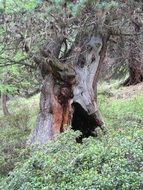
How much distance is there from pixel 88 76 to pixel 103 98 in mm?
6891

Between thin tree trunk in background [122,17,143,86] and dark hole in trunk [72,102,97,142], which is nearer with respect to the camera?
dark hole in trunk [72,102,97,142]

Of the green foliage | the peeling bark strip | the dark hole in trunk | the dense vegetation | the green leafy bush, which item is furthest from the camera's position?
the dark hole in trunk

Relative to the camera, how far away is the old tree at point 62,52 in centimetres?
786

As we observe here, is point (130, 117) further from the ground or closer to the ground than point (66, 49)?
closer to the ground

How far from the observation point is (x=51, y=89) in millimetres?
9508

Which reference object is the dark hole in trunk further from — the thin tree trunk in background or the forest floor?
the thin tree trunk in background

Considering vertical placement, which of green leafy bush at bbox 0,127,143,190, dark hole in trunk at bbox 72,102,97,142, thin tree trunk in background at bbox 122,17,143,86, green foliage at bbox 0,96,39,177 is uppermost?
thin tree trunk in background at bbox 122,17,143,86

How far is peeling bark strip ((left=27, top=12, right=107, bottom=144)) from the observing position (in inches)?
366

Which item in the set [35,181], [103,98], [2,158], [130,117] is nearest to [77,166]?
[35,181]

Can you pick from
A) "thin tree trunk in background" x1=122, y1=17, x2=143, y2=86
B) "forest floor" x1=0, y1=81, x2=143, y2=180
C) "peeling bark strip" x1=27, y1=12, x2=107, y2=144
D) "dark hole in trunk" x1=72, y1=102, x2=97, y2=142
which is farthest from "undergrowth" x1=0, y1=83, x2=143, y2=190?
"thin tree trunk in background" x1=122, y1=17, x2=143, y2=86

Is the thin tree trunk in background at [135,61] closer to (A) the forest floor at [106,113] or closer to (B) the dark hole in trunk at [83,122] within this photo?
(A) the forest floor at [106,113]

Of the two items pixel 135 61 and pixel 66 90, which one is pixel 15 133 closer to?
pixel 66 90

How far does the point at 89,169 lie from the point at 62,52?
21.2 feet

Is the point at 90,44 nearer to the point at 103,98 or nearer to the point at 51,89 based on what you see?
the point at 51,89
